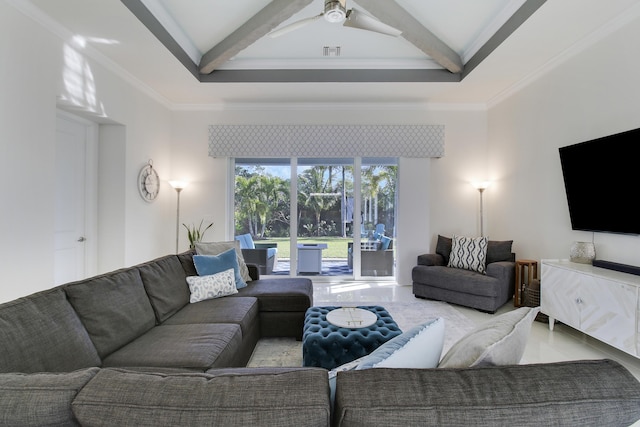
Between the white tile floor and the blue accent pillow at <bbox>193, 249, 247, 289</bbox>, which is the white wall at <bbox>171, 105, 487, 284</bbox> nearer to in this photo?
the white tile floor

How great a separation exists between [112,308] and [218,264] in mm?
1200

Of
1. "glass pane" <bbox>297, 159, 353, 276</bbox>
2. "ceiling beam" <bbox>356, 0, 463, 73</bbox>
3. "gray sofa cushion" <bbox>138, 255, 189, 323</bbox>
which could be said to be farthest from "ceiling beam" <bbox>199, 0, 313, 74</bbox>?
"gray sofa cushion" <bbox>138, 255, 189, 323</bbox>

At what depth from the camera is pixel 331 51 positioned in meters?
3.90

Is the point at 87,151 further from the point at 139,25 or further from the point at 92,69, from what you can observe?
the point at 139,25

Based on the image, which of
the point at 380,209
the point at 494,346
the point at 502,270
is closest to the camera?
the point at 494,346

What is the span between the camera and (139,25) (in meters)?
2.86

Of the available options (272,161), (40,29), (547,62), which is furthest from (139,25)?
(547,62)

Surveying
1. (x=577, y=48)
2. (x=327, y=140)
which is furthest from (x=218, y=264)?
(x=577, y=48)

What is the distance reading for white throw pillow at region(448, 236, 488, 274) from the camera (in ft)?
13.6

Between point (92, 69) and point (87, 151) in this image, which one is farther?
point (87, 151)

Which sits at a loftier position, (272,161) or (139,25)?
(139,25)

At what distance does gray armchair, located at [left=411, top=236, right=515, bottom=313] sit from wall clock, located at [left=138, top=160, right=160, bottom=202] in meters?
4.00

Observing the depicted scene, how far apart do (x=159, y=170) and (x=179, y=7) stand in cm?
242

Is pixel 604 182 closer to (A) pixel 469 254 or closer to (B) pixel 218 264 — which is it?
(A) pixel 469 254
